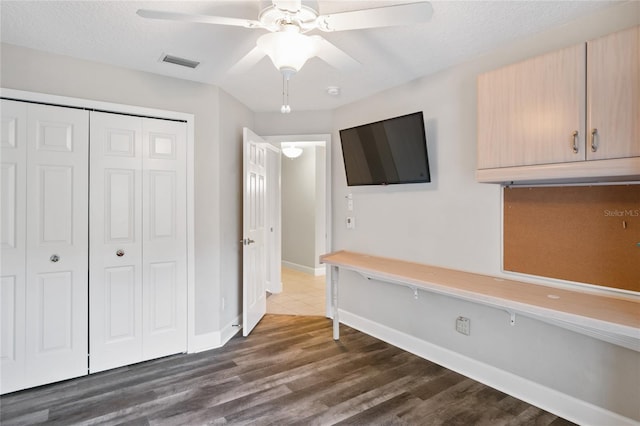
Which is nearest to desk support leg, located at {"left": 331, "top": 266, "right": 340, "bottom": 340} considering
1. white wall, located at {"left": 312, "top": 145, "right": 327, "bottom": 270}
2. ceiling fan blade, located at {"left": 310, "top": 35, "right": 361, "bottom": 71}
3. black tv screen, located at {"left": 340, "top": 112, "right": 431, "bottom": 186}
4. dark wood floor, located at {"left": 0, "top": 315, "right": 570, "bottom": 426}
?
dark wood floor, located at {"left": 0, "top": 315, "right": 570, "bottom": 426}

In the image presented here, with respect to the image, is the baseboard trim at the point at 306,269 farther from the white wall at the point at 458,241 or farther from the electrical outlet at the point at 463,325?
the electrical outlet at the point at 463,325

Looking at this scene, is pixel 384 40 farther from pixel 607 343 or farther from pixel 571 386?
pixel 571 386

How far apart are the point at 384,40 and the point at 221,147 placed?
1.81 m

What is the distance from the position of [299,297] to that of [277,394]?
8.23 feet

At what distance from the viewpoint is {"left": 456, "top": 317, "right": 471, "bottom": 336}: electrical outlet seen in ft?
9.00

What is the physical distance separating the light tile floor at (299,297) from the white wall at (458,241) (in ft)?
2.06

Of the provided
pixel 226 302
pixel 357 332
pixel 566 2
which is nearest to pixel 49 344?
pixel 226 302

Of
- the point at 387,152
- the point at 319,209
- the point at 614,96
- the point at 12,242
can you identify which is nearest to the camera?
the point at 614,96

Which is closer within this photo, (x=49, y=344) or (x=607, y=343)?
(x=607, y=343)

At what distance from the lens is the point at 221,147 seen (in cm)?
338

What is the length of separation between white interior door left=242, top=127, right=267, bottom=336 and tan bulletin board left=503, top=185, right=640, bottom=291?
2.32 m

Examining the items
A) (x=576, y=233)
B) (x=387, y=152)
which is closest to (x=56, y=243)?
(x=387, y=152)

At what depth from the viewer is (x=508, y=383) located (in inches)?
97.3

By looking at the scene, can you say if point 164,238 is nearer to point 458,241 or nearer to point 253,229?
point 253,229
